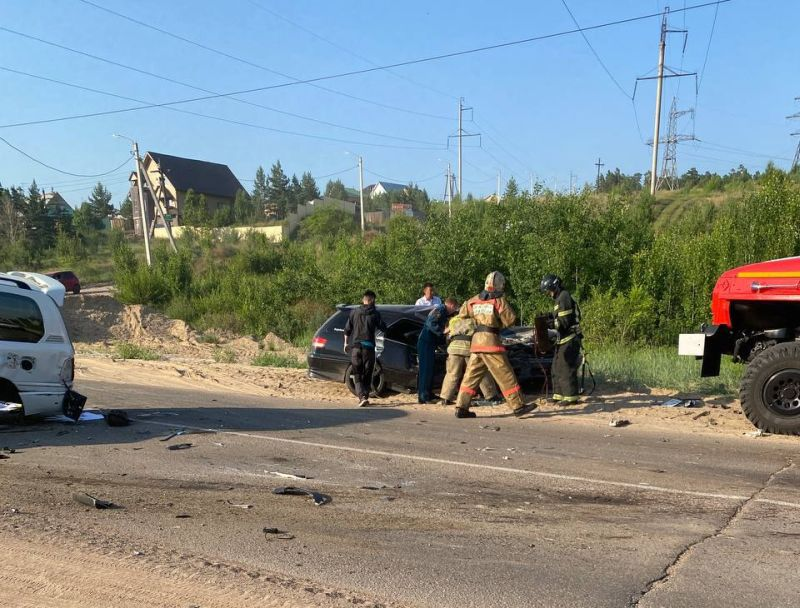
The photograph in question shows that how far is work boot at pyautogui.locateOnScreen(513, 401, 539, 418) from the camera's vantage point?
1002 cm

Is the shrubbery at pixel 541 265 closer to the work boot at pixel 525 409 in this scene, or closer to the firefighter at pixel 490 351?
the work boot at pixel 525 409

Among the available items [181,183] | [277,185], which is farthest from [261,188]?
[181,183]

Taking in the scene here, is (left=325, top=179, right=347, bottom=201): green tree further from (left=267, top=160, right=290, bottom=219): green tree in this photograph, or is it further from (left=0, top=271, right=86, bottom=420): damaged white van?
(left=0, top=271, right=86, bottom=420): damaged white van

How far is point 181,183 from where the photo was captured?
76.0m

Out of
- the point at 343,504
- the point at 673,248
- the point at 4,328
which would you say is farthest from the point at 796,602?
the point at 673,248

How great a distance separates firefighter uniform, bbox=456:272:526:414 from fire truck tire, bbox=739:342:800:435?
2.96 meters

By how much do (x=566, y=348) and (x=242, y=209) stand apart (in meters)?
68.6

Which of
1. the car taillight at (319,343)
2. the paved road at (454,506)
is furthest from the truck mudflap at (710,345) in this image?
the car taillight at (319,343)

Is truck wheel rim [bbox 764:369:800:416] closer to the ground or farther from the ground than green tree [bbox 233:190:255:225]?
closer to the ground

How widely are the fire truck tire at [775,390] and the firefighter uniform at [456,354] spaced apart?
358 cm

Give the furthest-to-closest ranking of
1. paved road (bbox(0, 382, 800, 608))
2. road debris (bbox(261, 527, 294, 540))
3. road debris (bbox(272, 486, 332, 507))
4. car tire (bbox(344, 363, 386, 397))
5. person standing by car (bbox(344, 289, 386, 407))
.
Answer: car tire (bbox(344, 363, 386, 397)), person standing by car (bbox(344, 289, 386, 407)), road debris (bbox(272, 486, 332, 507)), road debris (bbox(261, 527, 294, 540)), paved road (bbox(0, 382, 800, 608))

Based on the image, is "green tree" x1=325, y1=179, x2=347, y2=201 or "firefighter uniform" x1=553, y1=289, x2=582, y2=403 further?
"green tree" x1=325, y1=179, x2=347, y2=201

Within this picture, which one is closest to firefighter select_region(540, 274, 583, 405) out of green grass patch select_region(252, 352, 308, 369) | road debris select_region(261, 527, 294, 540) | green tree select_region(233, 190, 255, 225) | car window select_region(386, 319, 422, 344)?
car window select_region(386, 319, 422, 344)

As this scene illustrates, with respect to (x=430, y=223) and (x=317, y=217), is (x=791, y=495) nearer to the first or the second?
(x=430, y=223)
